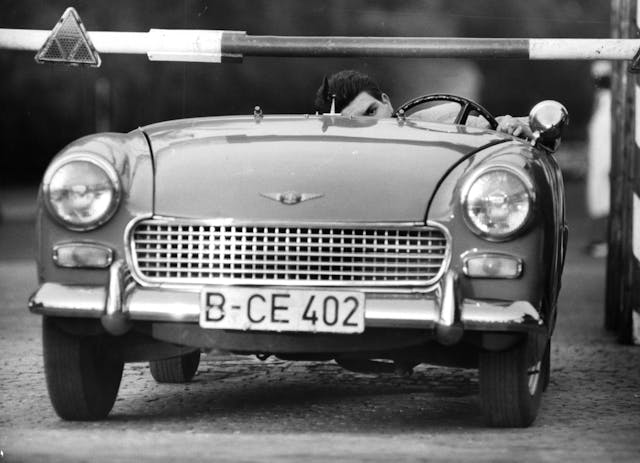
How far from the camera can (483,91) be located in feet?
65.4

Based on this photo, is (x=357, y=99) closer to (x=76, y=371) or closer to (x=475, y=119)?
(x=475, y=119)

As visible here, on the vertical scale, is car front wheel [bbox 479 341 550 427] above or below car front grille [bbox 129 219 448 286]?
below

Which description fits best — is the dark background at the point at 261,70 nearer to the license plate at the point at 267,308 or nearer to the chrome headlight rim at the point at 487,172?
the license plate at the point at 267,308

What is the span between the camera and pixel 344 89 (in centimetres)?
683

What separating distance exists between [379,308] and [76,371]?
1.10 meters

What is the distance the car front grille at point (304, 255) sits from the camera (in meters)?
5.11

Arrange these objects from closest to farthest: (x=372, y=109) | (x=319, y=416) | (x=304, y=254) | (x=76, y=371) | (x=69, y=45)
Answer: (x=304, y=254) < (x=76, y=371) < (x=319, y=416) < (x=372, y=109) < (x=69, y=45)

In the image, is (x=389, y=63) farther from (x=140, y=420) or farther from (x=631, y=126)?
(x=140, y=420)

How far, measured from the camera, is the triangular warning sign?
7.14 m

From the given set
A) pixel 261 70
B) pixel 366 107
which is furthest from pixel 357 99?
pixel 261 70

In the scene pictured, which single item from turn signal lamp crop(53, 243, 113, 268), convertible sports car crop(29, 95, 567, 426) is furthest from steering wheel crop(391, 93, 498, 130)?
turn signal lamp crop(53, 243, 113, 268)

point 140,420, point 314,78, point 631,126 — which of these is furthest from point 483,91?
point 140,420

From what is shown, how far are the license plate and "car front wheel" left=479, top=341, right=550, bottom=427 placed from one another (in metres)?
0.59

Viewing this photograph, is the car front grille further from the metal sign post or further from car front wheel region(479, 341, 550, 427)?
the metal sign post
